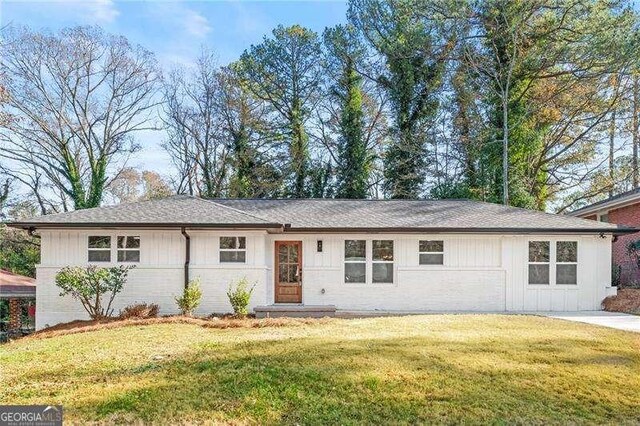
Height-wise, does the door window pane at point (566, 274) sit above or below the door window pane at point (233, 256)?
below

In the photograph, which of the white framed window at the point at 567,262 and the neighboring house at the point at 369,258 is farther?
the white framed window at the point at 567,262

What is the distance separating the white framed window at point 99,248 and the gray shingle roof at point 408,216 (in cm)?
435

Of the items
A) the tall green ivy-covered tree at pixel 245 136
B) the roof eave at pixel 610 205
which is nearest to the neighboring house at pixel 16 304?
the tall green ivy-covered tree at pixel 245 136

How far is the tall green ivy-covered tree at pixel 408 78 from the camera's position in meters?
23.3

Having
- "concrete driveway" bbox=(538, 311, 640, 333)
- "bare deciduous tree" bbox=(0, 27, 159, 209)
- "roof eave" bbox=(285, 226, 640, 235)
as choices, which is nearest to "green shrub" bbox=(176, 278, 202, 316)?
"roof eave" bbox=(285, 226, 640, 235)

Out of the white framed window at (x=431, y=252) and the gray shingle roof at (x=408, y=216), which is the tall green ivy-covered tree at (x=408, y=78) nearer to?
the gray shingle roof at (x=408, y=216)

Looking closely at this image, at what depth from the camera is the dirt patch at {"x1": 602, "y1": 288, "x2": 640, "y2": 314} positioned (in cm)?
1184

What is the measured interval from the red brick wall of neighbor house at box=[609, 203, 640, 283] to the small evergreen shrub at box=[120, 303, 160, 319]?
15.1 m

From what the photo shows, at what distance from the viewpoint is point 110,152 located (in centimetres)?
2539

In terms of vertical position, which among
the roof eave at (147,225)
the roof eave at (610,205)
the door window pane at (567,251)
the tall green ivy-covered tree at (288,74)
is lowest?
the door window pane at (567,251)

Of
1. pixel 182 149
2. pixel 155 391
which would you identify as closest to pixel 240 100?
pixel 182 149

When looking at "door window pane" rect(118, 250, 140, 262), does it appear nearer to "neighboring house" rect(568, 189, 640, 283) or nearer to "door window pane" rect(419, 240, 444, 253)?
"door window pane" rect(419, 240, 444, 253)

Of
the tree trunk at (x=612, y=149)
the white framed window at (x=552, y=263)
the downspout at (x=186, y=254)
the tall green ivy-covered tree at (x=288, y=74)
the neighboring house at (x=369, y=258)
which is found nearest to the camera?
the downspout at (x=186, y=254)
